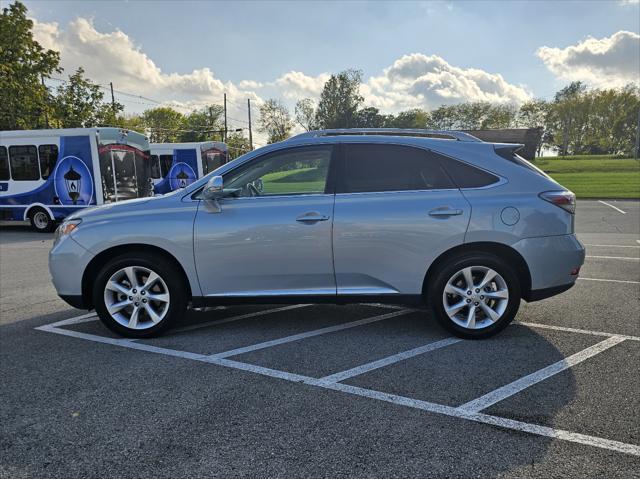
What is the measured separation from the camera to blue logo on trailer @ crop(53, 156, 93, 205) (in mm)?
13266

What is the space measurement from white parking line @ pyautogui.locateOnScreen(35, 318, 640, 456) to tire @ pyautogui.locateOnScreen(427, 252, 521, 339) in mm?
1216

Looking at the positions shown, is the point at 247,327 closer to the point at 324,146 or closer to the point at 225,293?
the point at 225,293

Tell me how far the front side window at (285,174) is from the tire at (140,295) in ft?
3.15

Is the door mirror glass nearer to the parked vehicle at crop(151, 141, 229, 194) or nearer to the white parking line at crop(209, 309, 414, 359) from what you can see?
the white parking line at crop(209, 309, 414, 359)

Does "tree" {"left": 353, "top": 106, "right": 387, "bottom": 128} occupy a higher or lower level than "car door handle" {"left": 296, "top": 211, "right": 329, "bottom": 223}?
higher

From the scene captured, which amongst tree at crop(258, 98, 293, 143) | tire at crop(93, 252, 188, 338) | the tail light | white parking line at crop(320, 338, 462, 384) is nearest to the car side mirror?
tire at crop(93, 252, 188, 338)

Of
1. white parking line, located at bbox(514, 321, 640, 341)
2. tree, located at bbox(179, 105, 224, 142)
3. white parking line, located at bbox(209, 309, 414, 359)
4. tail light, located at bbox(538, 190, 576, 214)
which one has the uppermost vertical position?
tree, located at bbox(179, 105, 224, 142)

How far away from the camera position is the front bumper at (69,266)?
163 inches

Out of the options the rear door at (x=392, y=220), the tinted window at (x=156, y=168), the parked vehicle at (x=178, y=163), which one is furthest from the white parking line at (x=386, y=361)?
the tinted window at (x=156, y=168)

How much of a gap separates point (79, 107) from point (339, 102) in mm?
74190

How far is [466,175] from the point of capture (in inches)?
160

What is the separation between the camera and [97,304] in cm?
416

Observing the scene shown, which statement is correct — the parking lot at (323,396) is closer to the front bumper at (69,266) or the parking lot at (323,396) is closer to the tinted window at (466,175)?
the front bumper at (69,266)

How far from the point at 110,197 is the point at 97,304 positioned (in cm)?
1060
